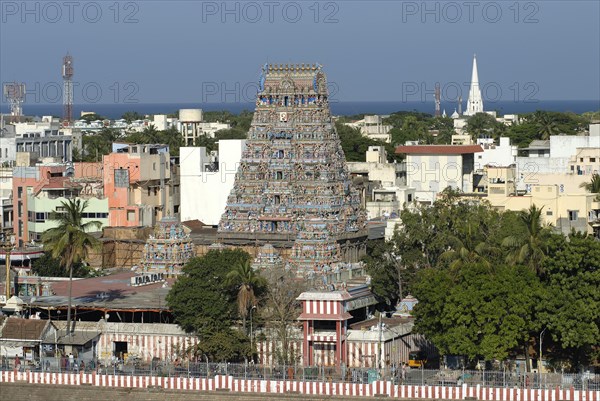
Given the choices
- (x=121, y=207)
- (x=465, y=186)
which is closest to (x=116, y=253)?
(x=121, y=207)

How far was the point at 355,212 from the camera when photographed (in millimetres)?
88688

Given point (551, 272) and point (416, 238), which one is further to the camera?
point (416, 238)

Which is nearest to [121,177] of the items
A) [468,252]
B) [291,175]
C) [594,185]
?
[291,175]

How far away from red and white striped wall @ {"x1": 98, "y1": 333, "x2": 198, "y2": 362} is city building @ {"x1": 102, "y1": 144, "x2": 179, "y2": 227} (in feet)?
103

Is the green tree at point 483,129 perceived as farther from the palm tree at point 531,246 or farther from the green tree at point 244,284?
the green tree at point 244,284

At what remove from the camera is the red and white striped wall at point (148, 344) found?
7356 cm

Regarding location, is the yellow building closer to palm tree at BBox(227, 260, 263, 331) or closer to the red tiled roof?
the red tiled roof

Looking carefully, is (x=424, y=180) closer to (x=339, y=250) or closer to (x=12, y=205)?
(x=12, y=205)

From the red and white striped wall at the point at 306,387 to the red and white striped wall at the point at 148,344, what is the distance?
13.8ft

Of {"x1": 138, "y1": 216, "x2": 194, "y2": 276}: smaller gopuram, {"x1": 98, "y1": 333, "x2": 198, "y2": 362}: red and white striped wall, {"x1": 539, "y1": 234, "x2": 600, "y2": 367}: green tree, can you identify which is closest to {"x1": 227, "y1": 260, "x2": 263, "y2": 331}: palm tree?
{"x1": 98, "y1": 333, "x2": 198, "y2": 362}: red and white striped wall

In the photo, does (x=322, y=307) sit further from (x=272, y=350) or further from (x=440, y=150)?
(x=440, y=150)

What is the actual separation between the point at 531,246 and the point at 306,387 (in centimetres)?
1108

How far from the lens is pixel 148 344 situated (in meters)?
74.4

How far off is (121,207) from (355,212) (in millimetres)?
24262
